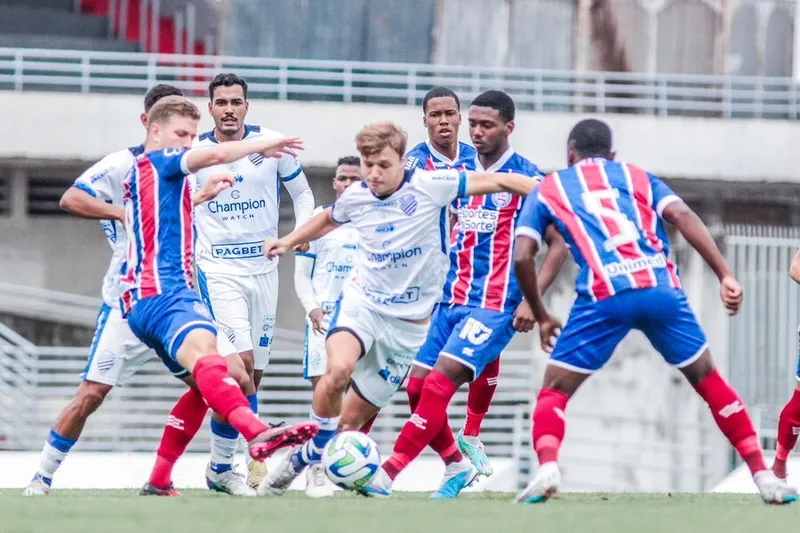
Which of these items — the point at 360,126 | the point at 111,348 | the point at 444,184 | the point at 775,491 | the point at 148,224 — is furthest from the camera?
the point at 360,126

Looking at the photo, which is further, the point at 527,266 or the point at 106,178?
the point at 106,178

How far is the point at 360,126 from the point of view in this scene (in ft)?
68.9

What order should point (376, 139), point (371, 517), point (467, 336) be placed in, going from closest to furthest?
1. point (371, 517)
2. point (376, 139)
3. point (467, 336)

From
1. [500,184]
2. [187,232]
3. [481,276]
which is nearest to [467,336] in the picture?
[481,276]

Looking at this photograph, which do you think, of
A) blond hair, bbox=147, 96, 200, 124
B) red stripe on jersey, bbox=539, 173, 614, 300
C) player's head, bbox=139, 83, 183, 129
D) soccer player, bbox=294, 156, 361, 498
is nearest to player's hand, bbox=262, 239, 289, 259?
blond hair, bbox=147, 96, 200, 124

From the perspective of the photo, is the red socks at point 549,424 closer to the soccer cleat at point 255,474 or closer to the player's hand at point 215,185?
the player's hand at point 215,185

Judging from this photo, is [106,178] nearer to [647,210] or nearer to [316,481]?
[316,481]

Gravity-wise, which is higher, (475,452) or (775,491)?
(775,491)

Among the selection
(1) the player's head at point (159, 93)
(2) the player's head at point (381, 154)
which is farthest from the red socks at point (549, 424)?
(1) the player's head at point (159, 93)

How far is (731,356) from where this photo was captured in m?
21.2

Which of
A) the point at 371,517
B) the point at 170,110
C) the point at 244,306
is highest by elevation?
the point at 170,110

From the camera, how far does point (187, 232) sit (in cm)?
827

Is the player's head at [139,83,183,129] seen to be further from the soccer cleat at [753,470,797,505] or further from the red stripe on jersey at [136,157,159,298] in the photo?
the soccer cleat at [753,470,797,505]

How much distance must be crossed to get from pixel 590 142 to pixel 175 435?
3064 millimetres
